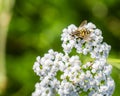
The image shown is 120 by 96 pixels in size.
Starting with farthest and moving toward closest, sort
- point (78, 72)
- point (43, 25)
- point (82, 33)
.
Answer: point (43, 25) < point (82, 33) < point (78, 72)

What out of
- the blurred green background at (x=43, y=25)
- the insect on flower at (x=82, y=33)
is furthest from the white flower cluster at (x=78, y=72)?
the blurred green background at (x=43, y=25)

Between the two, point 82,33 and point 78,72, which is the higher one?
point 82,33

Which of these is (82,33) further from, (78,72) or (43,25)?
(43,25)

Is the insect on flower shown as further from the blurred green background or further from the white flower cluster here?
the blurred green background

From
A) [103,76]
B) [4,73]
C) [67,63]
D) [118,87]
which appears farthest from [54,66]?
[4,73]

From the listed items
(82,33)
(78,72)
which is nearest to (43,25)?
(82,33)

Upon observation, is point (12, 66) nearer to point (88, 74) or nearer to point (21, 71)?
point (21, 71)
